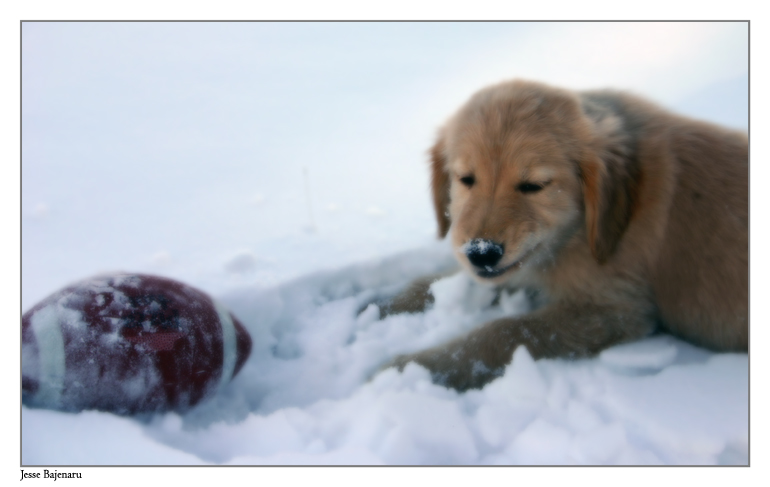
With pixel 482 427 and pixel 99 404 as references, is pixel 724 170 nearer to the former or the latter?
pixel 482 427

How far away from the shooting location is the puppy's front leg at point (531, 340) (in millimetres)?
2350

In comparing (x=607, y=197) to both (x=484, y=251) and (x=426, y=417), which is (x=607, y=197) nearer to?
(x=484, y=251)

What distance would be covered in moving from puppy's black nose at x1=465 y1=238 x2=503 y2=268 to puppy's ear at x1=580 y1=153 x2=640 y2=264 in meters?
0.54

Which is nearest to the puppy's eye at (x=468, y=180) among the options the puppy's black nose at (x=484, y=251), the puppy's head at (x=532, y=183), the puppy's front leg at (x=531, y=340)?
the puppy's head at (x=532, y=183)

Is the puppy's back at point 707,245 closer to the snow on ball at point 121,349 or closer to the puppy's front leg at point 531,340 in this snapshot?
the puppy's front leg at point 531,340

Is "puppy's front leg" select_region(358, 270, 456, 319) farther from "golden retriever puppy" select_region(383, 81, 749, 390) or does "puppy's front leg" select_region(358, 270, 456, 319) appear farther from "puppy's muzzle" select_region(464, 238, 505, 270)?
"puppy's muzzle" select_region(464, 238, 505, 270)

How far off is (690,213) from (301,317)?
85.2 inches

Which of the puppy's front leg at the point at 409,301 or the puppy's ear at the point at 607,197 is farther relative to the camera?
the puppy's front leg at the point at 409,301

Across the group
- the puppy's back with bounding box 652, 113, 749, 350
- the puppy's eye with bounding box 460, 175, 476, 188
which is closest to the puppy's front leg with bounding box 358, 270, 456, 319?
the puppy's eye with bounding box 460, 175, 476, 188

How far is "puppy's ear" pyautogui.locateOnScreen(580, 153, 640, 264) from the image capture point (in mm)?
2350

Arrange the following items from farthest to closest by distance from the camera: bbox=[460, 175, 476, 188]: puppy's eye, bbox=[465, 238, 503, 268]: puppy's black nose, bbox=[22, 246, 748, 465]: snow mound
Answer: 1. bbox=[460, 175, 476, 188]: puppy's eye
2. bbox=[465, 238, 503, 268]: puppy's black nose
3. bbox=[22, 246, 748, 465]: snow mound

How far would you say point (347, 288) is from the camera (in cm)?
345

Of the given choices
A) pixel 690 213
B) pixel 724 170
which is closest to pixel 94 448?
pixel 690 213

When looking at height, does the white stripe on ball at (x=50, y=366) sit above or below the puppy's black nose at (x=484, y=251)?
below
